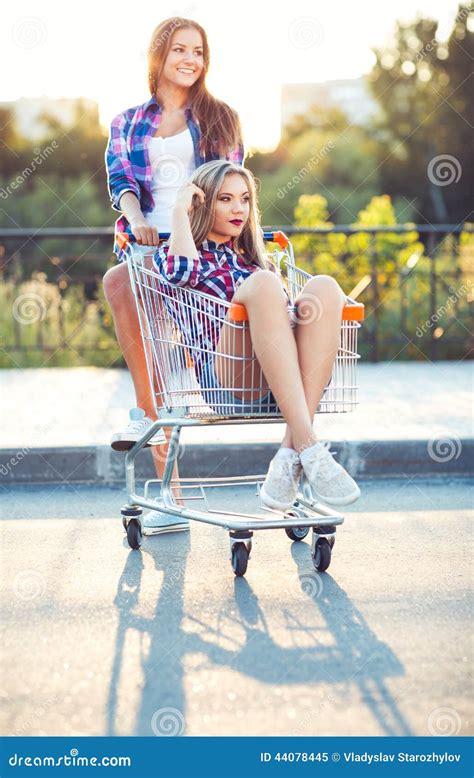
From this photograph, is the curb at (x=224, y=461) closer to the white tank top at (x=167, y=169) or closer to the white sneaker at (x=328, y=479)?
the white tank top at (x=167, y=169)

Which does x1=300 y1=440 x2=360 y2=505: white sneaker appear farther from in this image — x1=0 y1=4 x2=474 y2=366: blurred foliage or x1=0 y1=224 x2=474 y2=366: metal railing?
x1=0 y1=224 x2=474 y2=366: metal railing

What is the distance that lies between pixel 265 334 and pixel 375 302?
7.12 m

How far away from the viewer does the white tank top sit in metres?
4.53

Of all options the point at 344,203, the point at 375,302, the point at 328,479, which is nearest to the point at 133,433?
the point at 328,479

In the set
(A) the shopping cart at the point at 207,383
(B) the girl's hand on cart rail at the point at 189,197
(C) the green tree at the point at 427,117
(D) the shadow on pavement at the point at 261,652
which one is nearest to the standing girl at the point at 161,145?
(A) the shopping cart at the point at 207,383

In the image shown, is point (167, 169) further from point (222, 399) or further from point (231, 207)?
point (222, 399)

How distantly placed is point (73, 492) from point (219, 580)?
1977mm

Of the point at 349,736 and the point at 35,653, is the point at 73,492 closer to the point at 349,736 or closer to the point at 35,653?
the point at 35,653

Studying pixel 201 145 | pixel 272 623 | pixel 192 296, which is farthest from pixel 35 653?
pixel 201 145

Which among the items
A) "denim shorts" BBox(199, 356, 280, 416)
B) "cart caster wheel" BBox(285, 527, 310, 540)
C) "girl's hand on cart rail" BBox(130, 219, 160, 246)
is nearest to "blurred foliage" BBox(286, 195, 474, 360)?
"cart caster wheel" BBox(285, 527, 310, 540)

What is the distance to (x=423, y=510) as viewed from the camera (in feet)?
16.3

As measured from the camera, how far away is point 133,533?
4332mm

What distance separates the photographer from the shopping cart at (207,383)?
3.79 meters

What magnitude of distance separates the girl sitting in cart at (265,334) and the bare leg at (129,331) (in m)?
0.44
